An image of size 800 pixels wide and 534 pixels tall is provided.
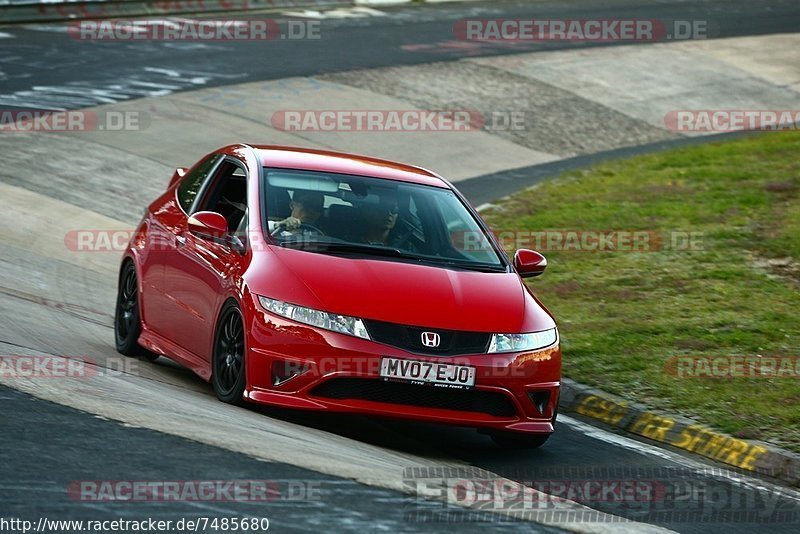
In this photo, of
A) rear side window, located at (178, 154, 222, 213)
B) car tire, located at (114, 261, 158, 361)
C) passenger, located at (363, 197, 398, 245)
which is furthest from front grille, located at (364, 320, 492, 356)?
car tire, located at (114, 261, 158, 361)

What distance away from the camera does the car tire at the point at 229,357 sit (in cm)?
773

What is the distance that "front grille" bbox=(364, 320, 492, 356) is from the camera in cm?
741

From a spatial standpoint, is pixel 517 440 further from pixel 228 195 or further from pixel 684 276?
pixel 684 276

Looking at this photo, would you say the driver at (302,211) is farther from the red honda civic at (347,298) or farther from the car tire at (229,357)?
the car tire at (229,357)

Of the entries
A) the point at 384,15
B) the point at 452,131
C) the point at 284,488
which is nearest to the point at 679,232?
the point at 452,131

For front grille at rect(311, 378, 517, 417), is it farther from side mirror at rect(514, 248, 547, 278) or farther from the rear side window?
the rear side window

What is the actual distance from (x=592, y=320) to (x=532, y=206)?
18.6 feet

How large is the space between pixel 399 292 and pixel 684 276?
6.13 m

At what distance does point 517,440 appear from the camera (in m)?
8.09

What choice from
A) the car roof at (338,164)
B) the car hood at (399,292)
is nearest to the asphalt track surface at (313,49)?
the car roof at (338,164)

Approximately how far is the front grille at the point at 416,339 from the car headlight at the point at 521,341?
0.49 ft

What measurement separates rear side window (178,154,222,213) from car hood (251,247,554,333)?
1.66 meters

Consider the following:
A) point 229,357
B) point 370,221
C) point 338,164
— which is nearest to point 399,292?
point 370,221

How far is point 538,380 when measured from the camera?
7.82 metres
